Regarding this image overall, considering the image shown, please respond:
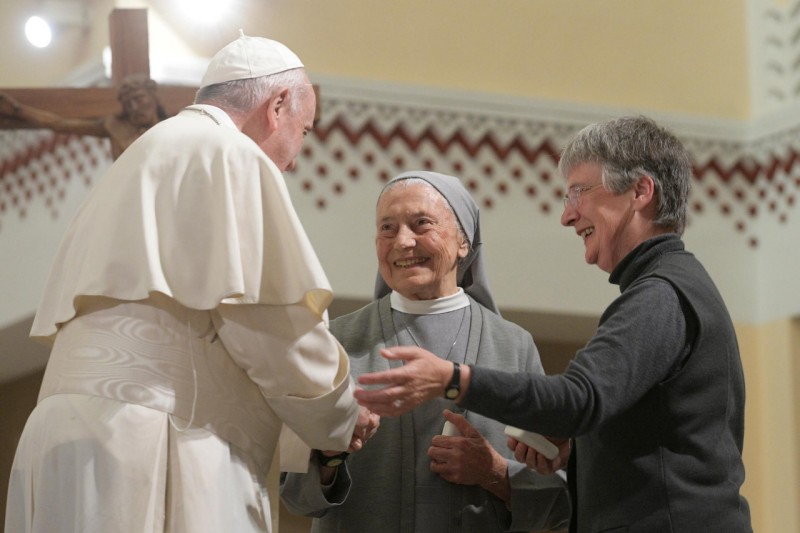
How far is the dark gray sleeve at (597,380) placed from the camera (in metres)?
3.26

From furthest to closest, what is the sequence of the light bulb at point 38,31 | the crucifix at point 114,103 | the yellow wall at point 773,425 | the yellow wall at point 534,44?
the yellow wall at point 773,425, the yellow wall at point 534,44, the light bulb at point 38,31, the crucifix at point 114,103

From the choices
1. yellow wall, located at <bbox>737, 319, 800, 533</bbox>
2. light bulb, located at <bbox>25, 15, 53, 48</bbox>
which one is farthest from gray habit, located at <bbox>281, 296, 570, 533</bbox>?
yellow wall, located at <bbox>737, 319, 800, 533</bbox>

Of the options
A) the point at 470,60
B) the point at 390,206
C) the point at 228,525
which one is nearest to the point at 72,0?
the point at 470,60

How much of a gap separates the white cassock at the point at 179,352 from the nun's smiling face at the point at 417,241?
0.87 m

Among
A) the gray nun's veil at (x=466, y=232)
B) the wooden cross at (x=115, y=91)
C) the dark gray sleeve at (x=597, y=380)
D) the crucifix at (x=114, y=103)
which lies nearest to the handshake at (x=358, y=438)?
the dark gray sleeve at (x=597, y=380)

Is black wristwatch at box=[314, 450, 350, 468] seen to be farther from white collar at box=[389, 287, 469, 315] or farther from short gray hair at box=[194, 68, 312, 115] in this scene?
short gray hair at box=[194, 68, 312, 115]

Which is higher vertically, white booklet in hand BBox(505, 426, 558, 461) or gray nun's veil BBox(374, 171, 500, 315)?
gray nun's veil BBox(374, 171, 500, 315)

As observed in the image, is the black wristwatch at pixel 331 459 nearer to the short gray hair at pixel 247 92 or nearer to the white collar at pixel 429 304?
the white collar at pixel 429 304

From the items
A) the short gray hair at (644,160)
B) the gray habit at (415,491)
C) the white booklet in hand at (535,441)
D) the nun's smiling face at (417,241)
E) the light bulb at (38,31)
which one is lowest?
the gray habit at (415,491)

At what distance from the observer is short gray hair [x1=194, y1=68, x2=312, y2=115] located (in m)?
3.85

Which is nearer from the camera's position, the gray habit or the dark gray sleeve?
the dark gray sleeve

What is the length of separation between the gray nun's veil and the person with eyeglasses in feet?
2.89

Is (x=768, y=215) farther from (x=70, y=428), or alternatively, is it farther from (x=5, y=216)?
(x=70, y=428)

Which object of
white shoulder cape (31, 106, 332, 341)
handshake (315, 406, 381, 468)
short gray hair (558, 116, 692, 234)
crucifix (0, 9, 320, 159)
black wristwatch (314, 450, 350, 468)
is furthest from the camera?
Result: crucifix (0, 9, 320, 159)
